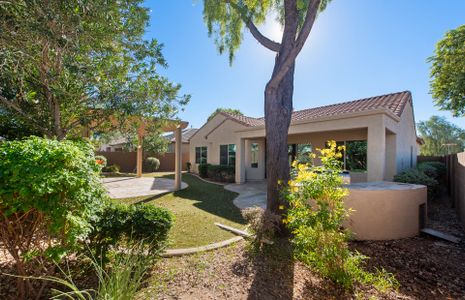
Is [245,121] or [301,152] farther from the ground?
[245,121]

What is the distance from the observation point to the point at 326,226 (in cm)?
339

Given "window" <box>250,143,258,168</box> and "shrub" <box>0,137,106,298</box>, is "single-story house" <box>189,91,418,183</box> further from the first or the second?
"shrub" <box>0,137,106,298</box>

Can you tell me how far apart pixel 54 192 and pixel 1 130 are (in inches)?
211

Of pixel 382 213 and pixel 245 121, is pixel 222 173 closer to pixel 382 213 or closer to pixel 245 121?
pixel 245 121

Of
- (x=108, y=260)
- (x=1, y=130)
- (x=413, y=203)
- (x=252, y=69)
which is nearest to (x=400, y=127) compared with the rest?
(x=413, y=203)

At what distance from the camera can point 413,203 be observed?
608 centimetres

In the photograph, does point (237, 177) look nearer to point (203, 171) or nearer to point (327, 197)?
point (203, 171)

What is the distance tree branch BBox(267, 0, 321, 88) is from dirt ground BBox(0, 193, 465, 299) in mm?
4098

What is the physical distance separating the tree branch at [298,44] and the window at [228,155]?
38.2ft

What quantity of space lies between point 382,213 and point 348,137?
22.7 ft

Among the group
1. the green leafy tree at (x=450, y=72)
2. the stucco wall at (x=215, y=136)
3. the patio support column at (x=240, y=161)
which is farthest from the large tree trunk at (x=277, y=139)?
the green leafy tree at (x=450, y=72)

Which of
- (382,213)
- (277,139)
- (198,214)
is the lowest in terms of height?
(198,214)

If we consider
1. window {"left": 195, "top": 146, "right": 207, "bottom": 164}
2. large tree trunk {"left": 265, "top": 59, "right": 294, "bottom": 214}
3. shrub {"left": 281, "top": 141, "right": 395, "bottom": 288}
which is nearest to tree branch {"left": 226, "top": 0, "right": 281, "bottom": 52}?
large tree trunk {"left": 265, "top": 59, "right": 294, "bottom": 214}

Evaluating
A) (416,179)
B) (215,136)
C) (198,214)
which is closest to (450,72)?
(416,179)
